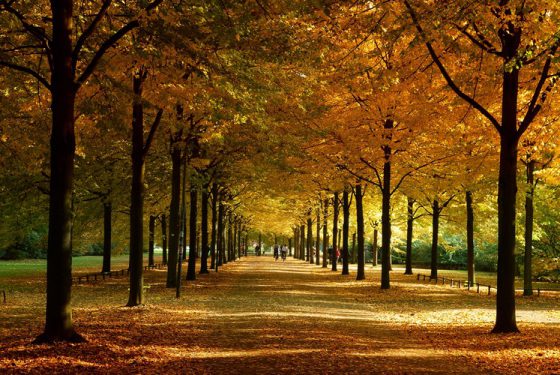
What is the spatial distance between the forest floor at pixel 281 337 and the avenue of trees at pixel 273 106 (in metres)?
1.10

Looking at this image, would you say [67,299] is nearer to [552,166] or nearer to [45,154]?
[45,154]

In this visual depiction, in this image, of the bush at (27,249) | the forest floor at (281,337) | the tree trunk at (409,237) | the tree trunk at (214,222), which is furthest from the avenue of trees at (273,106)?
the bush at (27,249)

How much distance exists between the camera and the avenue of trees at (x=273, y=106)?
32.1ft

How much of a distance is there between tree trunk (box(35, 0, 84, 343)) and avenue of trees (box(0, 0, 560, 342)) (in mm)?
22

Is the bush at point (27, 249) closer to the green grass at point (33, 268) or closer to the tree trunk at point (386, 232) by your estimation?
the green grass at point (33, 268)

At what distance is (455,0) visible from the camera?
945 centimetres

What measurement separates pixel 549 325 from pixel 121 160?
60.4 ft

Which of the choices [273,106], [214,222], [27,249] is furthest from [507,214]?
[27,249]

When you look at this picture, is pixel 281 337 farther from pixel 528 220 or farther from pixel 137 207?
pixel 528 220

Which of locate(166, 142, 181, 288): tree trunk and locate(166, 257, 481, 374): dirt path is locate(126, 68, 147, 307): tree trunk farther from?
locate(166, 142, 181, 288): tree trunk

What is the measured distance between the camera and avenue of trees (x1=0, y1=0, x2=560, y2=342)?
32.1 ft

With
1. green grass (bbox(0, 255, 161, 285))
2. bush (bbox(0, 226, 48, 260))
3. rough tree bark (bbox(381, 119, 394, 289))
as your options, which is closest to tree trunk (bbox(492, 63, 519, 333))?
rough tree bark (bbox(381, 119, 394, 289))

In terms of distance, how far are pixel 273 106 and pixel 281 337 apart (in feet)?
40.1

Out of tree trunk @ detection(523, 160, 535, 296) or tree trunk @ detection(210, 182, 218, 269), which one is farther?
tree trunk @ detection(210, 182, 218, 269)
